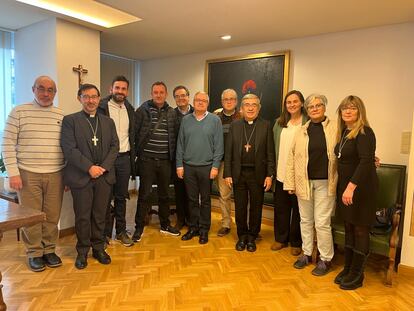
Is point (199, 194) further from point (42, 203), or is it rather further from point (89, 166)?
point (42, 203)

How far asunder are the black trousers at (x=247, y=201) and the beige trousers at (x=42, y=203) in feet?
5.32

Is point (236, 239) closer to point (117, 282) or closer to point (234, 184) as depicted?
point (234, 184)

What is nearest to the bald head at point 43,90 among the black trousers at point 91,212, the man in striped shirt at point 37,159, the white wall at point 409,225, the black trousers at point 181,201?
the man in striped shirt at point 37,159

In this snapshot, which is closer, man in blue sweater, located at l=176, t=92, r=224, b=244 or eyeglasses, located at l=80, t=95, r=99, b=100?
eyeglasses, located at l=80, t=95, r=99, b=100

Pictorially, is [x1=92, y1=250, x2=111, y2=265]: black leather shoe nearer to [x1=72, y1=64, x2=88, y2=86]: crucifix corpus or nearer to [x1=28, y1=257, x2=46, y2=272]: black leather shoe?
[x1=28, y1=257, x2=46, y2=272]: black leather shoe

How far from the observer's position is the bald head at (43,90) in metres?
2.54

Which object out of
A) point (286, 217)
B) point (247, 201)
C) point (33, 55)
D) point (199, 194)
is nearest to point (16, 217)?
point (199, 194)

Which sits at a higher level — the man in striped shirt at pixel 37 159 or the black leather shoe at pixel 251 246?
the man in striped shirt at pixel 37 159

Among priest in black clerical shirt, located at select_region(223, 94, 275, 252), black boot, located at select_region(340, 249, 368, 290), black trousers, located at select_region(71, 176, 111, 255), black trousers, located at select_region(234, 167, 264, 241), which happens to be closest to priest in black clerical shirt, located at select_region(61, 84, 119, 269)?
black trousers, located at select_region(71, 176, 111, 255)

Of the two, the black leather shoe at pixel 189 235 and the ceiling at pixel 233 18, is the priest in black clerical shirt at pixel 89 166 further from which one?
the ceiling at pixel 233 18

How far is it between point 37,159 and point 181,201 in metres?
1.63

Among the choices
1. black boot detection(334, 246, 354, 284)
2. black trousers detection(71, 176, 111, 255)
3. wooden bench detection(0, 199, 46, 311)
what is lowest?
black boot detection(334, 246, 354, 284)

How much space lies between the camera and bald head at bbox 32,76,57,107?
2539mm

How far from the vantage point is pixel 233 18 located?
10.4ft
